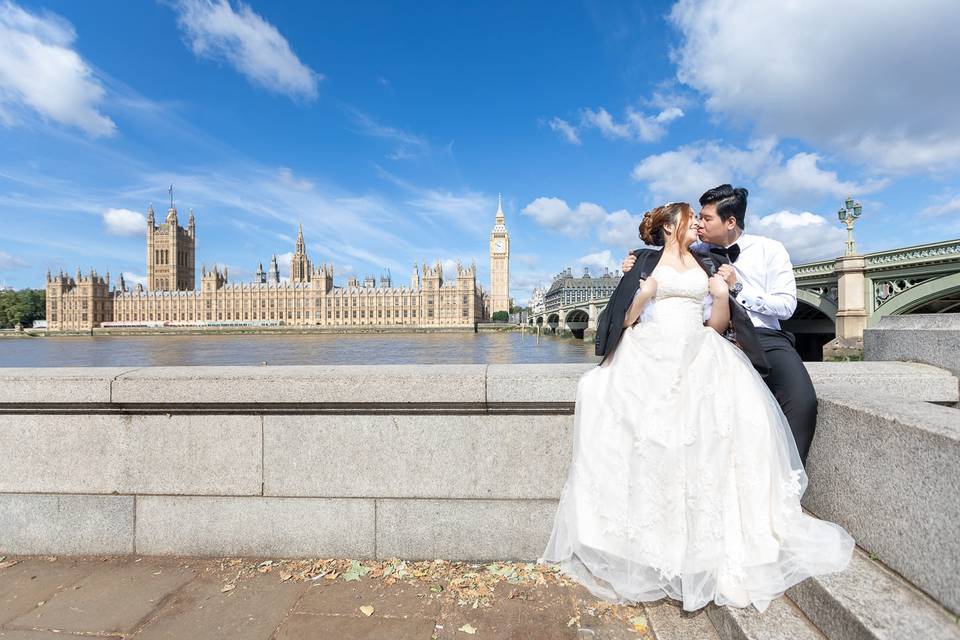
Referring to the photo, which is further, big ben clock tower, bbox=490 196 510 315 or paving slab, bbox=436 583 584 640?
big ben clock tower, bbox=490 196 510 315

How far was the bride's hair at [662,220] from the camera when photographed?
2664mm

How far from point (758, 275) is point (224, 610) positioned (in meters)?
3.32

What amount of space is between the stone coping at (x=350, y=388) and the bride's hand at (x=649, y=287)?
0.62 m

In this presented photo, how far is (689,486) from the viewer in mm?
2277

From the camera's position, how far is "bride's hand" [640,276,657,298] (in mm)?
2543

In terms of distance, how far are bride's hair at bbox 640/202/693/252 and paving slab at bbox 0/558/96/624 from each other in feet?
12.1

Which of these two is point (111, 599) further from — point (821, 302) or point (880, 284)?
point (821, 302)

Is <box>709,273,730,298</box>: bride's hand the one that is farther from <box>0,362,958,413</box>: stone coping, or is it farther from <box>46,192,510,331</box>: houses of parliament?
<box>46,192,510,331</box>: houses of parliament

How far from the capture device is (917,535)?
1814mm

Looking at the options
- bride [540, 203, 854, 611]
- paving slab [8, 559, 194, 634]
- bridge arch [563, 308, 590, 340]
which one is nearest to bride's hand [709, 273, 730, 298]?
bride [540, 203, 854, 611]

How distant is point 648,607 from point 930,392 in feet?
6.82

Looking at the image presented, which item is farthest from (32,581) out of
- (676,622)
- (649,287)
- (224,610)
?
(649,287)

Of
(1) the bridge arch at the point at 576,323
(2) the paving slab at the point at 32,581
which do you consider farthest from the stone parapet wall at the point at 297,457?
(1) the bridge arch at the point at 576,323

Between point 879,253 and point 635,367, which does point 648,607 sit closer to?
point 635,367
